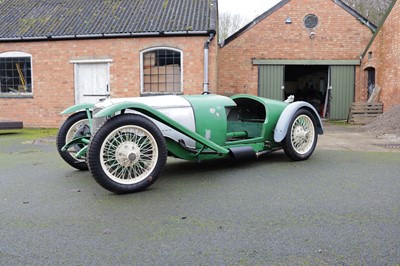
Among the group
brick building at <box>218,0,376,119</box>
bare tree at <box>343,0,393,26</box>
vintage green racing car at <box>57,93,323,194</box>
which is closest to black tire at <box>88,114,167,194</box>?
vintage green racing car at <box>57,93,323,194</box>

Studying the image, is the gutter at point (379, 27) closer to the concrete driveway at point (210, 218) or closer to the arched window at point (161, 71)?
the arched window at point (161, 71)

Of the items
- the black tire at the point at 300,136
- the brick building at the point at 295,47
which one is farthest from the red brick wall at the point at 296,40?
the black tire at the point at 300,136

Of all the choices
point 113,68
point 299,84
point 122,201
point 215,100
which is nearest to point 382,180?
point 215,100

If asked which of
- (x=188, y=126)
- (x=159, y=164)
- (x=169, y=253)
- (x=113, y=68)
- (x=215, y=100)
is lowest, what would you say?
(x=169, y=253)

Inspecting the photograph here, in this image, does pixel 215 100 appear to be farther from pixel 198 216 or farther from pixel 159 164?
pixel 198 216

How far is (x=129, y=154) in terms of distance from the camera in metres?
4.21

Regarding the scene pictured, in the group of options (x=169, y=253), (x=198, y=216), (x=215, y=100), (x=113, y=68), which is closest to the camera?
(x=169, y=253)

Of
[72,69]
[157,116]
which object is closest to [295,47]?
[72,69]

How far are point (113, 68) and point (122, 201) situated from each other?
994 centimetres

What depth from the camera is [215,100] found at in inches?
217

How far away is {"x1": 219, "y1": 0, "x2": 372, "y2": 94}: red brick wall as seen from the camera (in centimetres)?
1595

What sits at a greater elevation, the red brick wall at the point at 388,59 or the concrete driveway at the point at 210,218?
the red brick wall at the point at 388,59

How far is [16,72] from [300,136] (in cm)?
1149

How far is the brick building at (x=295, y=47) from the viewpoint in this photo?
1596 cm
